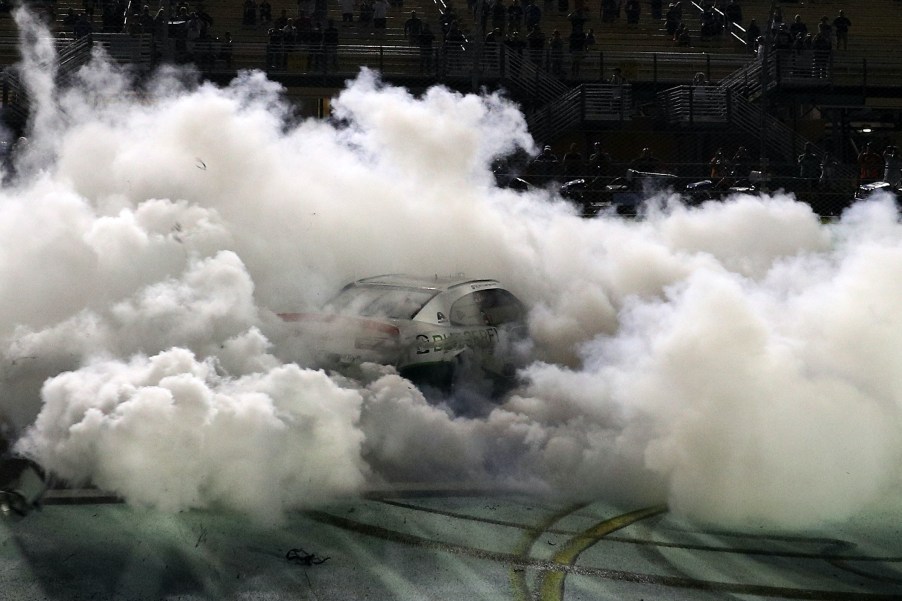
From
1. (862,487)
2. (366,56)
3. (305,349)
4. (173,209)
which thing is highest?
(366,56)

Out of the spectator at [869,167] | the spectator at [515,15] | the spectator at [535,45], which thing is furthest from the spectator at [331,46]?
the spectator at [869,167]

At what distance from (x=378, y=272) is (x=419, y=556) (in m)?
5.84

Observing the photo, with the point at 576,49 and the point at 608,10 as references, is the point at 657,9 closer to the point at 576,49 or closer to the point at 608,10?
the point at 608,10

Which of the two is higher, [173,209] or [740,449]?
[173,209]

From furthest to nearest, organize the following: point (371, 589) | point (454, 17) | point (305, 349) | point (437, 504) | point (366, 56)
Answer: point (454, 17), point (366, 56), point (305, 349), point (437, 504), point (371, 589)

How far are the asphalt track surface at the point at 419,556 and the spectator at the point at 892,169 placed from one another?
1063 centimetres

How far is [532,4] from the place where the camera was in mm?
24719

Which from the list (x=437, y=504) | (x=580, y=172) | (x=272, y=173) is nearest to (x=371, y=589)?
(x=437, y=504)

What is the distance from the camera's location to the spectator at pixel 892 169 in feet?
55.0

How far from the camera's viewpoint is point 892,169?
56.9ft

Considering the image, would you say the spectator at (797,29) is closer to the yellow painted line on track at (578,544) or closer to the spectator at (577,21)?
the spectator at (577,21)

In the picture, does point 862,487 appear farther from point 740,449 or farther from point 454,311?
point 454,311

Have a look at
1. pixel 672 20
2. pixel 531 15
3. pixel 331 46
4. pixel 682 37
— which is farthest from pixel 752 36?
pixel 331 46

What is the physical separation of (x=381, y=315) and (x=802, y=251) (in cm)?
517
